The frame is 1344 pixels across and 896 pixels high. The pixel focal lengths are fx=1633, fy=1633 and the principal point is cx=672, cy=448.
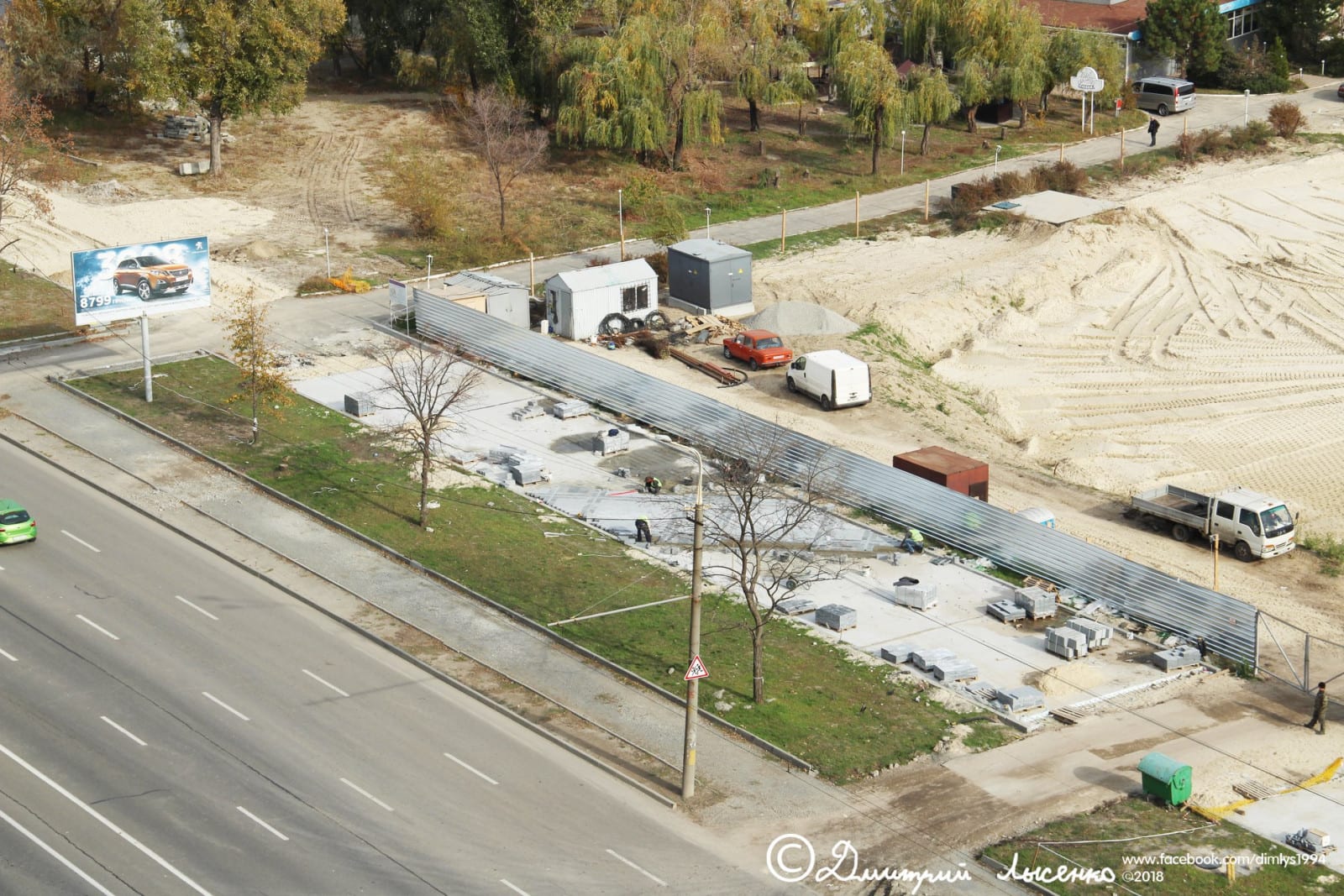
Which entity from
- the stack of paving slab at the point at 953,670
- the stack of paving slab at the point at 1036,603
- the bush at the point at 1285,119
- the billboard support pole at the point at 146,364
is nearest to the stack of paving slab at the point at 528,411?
the billboard support pole at the point at 146,364

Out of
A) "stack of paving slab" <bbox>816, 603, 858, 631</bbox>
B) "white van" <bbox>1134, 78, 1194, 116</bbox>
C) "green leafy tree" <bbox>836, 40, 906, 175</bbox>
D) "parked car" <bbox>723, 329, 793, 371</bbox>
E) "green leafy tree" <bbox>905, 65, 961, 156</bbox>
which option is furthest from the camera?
"white van" <bbox>1134, 78, 1194, 116</bbox>

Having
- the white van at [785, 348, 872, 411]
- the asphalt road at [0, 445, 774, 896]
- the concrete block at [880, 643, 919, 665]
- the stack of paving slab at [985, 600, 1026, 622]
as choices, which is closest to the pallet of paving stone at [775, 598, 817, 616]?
the concrete block at [880, 643, 919, 665]

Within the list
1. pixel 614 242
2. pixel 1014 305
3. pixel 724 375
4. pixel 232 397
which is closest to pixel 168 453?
pixel 232 397

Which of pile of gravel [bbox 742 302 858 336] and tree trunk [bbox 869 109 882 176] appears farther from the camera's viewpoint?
tree trunk [bbox 869 109 882 176]

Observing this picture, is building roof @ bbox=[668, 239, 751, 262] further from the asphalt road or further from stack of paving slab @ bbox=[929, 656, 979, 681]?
stack of paving slab @ bbox=[929, 656, 979, 681]

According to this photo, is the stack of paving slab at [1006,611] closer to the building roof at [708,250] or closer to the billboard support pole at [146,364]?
the building roof at [708,250]

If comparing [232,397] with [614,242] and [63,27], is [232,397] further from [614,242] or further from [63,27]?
[63,27]

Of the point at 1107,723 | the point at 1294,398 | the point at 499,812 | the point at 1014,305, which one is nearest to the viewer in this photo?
the point at 499,812
